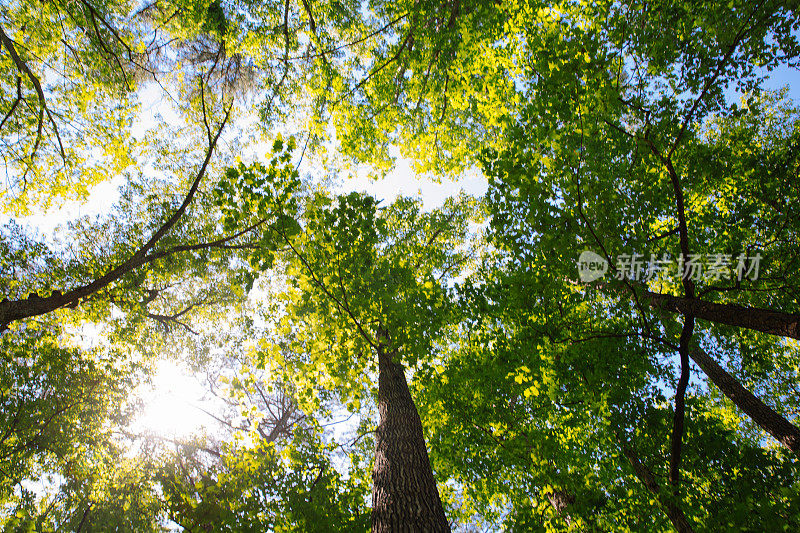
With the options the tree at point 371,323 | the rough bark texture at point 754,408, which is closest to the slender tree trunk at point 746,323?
the rough bark texture at point 754,408

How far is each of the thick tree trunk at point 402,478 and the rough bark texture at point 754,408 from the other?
456 centimetres

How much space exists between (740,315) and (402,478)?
432cm

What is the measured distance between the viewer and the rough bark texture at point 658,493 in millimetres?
4363

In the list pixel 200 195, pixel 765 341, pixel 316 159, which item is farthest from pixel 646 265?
pixel 200 195

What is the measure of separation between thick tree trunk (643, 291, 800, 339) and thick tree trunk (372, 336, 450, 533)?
3.36m

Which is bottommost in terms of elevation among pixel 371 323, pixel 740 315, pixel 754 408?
pixel 740 315

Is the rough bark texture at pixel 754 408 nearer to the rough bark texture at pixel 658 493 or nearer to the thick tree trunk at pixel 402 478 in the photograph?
the rough bark texture at pixel 658 493

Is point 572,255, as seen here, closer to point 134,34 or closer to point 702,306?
point 702,306

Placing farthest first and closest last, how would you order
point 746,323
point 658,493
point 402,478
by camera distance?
point 658,493 → point 402,478 → point 746,323

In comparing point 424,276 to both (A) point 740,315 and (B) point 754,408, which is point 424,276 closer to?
(A) point 740,315

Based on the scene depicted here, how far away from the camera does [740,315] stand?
3.58 m

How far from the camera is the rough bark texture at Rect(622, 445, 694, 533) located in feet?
14.3

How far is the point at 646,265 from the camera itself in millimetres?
3674

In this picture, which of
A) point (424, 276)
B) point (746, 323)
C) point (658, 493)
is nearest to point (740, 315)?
point (746, 323)
